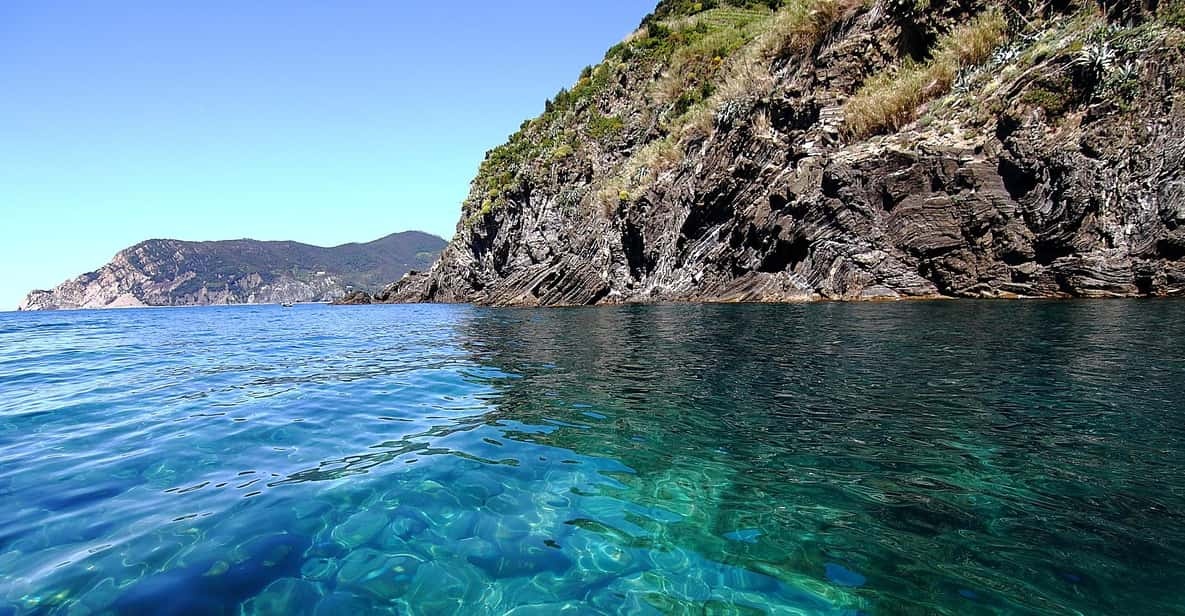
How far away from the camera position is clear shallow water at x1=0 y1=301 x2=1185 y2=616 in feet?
10.3

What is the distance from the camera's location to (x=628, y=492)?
459 cm

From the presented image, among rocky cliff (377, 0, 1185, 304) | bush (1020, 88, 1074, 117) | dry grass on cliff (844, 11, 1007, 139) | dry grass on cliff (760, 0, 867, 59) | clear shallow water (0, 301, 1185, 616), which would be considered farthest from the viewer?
dry grass on cliff (760, 0, 867, 59)

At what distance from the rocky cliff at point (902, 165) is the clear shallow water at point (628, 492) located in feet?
48.2

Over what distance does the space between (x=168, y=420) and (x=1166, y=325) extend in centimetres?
1917

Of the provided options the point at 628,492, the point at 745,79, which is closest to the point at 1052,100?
the point at 745,79

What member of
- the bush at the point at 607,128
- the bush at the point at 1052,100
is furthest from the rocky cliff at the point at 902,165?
the bush at the point at 607,128

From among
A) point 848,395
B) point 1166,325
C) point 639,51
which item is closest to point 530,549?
point 848,395

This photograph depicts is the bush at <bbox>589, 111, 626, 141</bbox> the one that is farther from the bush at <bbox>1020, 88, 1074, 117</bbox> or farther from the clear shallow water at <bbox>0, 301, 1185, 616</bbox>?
the clear shallow water at <bbox>0, 301, 1185, 616</bbox>

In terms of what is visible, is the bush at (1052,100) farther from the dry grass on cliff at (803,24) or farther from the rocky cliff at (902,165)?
the dry grass on cliff at (803,24)

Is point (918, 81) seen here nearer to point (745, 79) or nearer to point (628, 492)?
point (745, 79)

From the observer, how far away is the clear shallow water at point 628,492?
10.3 ft

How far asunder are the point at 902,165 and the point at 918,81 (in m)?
5.65

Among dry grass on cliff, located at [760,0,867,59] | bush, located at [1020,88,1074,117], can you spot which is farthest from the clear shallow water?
dry grass on cliff, located at [760,0,867,59]

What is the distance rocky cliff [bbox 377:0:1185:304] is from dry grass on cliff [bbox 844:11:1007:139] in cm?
9
